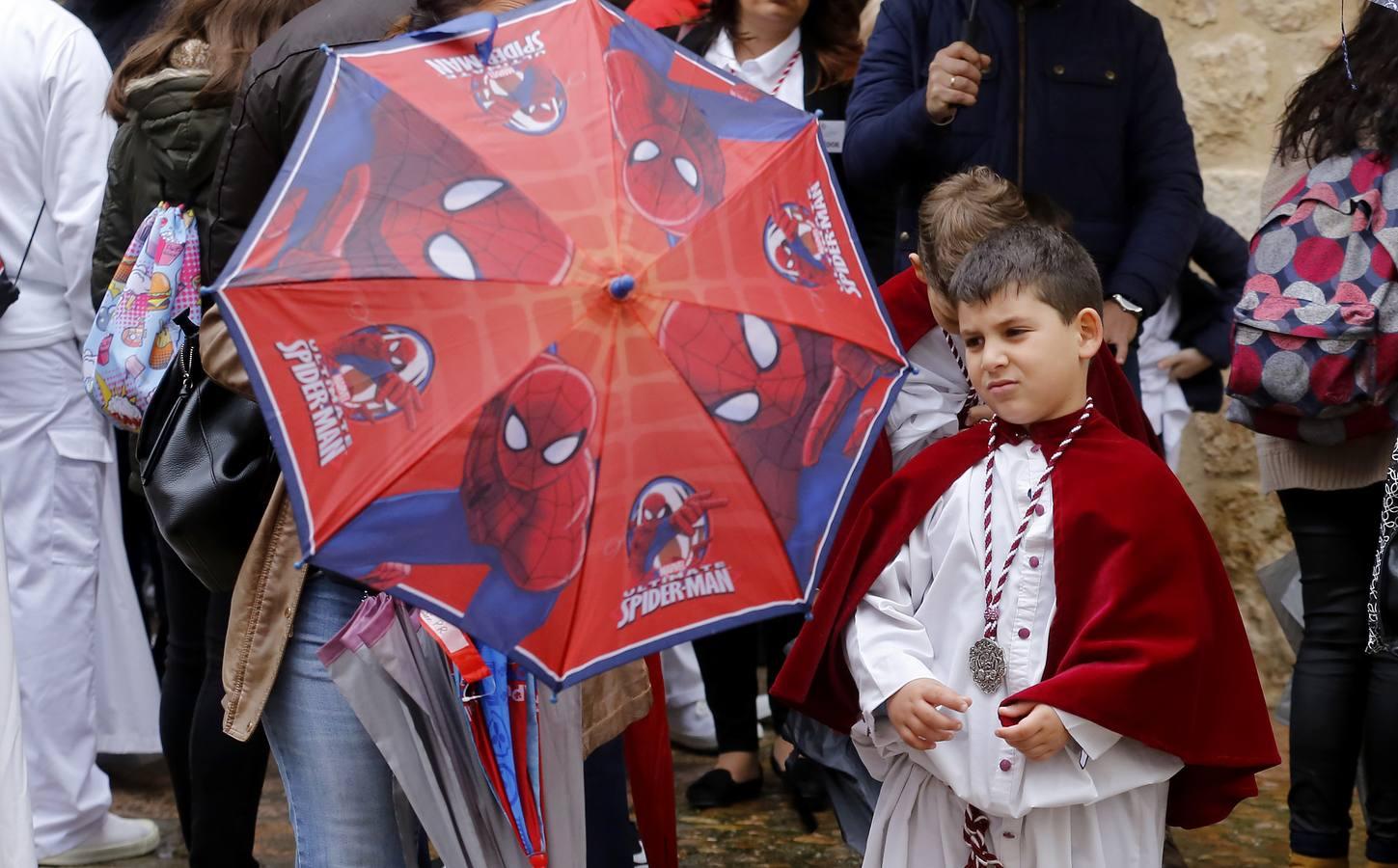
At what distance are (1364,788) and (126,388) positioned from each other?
8.76 ft

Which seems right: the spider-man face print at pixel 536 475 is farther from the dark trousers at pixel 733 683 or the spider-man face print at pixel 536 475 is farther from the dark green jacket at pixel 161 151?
the dark trousers at pixel 733 683

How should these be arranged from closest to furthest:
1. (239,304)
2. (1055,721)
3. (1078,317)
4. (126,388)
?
(239,304) → (1055,721) → (1078,317) → (126,388)

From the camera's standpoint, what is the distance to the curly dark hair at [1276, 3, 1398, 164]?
3586 mm

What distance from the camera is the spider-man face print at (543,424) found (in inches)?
93.2

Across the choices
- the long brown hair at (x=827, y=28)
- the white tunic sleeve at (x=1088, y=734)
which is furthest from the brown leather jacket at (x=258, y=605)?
the long brown hair at (x=827, y=28)

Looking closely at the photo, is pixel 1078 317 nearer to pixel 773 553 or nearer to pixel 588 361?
pixel 773 553

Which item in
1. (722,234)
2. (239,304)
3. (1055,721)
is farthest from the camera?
(1055,721)

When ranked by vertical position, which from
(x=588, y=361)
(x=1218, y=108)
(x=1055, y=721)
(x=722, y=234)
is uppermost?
(x=1218, y=108)

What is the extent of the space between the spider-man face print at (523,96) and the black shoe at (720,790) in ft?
8.70

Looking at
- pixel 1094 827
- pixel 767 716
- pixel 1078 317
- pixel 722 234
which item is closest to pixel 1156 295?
pixel 1078 317

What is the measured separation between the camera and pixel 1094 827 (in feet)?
9.44

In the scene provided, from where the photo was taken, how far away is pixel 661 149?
100.0 inches

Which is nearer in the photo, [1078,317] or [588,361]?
[588,361]

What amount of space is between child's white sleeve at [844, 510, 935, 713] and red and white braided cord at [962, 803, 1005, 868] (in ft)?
0.81
